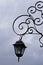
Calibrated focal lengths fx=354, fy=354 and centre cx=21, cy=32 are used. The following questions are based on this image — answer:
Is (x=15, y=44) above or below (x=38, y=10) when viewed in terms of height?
below

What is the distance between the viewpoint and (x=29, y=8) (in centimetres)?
1085

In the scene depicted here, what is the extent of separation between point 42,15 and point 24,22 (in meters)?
0.58

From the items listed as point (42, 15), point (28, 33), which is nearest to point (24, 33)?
point (28, 33)

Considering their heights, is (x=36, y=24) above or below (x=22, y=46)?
above

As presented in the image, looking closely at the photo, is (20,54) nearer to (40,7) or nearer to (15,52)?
(15,52)

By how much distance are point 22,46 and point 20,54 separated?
0.25 meters

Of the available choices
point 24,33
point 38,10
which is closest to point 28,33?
point 24,33

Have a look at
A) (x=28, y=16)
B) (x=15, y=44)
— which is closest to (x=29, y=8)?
(x=28, y=16)

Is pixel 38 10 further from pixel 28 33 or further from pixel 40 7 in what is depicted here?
pixel 28 33

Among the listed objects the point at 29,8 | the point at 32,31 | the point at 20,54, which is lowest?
the point at 20,54

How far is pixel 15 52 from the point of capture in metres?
10.6

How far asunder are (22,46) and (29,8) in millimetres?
1232

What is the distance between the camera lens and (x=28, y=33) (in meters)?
10.5

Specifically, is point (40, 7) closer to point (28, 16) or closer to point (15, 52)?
point (28, 16)
